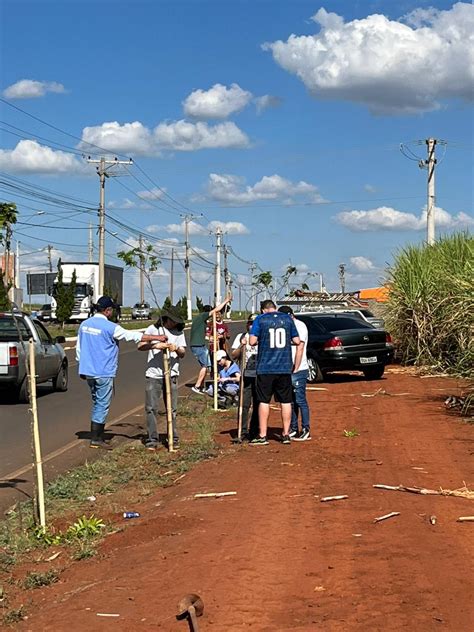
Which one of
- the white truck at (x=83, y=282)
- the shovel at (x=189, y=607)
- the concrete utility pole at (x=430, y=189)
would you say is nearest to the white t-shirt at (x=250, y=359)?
the shovel at (x=189, y=607)

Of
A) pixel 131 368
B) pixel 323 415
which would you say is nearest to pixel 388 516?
pixel 323 415

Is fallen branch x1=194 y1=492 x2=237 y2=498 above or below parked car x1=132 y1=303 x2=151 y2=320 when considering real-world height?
below

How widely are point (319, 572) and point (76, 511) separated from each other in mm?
3191

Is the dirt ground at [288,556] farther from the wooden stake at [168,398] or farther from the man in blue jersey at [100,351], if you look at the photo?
the man in blue jersey at [100,351]

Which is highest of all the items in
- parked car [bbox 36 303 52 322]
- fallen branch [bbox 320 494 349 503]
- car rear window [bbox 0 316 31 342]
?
parked car [bbox 36 303 52 322]

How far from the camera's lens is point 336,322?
2144 centimetres

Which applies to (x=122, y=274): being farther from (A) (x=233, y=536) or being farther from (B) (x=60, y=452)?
(A) (x=233, y=536)

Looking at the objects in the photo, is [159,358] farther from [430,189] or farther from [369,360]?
[430,189]

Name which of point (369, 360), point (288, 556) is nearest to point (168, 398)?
→ point (288, 556)

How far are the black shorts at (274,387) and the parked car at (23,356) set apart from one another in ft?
20.7

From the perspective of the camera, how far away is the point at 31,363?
25.2 feet

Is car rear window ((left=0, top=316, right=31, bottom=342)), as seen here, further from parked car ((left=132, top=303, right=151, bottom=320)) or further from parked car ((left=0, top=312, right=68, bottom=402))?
parked car ((left=132, top=303, right=151, bottom=320))

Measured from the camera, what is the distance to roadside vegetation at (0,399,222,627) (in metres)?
6.40

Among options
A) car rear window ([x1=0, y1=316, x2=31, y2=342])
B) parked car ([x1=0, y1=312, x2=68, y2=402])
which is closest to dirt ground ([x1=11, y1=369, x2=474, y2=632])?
parked car ([x1=0, y1=312, x2=68, y2=402])
